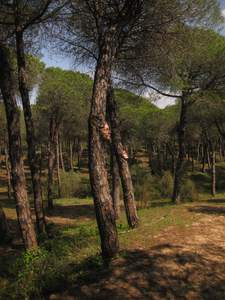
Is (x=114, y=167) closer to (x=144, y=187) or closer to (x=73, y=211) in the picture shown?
(x=73, y=211)

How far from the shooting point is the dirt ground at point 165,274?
215 inches

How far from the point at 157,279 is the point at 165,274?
254 mm

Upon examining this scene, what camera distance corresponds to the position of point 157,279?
5.91 metres

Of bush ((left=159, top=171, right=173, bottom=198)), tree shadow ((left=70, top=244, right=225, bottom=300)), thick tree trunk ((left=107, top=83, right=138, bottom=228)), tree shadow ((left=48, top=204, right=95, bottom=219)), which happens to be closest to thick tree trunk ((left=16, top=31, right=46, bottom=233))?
thick tree trunk ((left=107, top=83, right=138, bottom=228))

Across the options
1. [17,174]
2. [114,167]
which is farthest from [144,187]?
[17,174]

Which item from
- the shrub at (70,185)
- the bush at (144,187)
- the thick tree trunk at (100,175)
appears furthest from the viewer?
the shrub at (70,185)

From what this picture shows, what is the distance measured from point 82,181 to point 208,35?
1786 cm

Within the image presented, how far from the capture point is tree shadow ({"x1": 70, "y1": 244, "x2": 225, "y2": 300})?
17.9 feet

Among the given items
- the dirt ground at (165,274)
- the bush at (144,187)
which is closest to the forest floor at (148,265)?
the dirt ground at (165,274)

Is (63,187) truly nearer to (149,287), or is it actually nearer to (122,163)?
(122,163)

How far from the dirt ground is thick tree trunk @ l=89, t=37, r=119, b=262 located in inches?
17.4

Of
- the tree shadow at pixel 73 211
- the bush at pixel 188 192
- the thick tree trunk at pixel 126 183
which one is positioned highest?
the thick tree trunk at pixel 126 183

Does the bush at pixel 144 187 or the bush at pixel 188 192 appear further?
the bush at pixel 188 192

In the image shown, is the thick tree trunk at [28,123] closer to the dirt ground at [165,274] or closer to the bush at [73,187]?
the dirt ground at [165,274]
